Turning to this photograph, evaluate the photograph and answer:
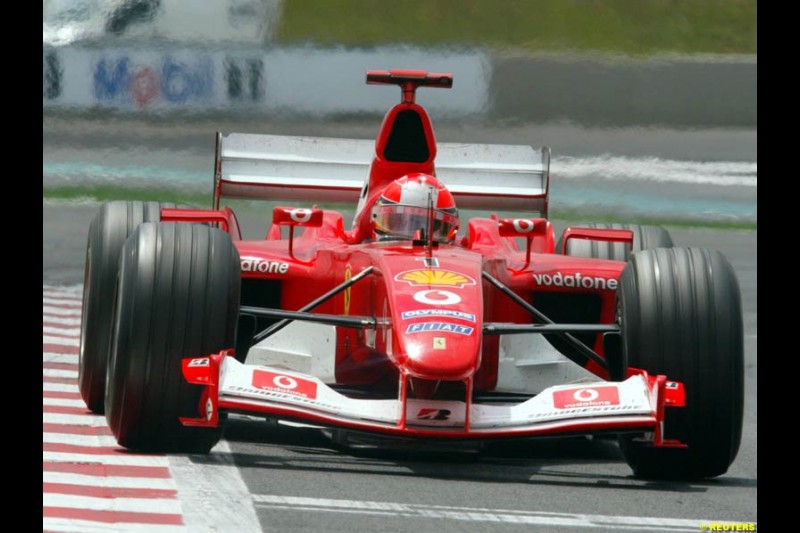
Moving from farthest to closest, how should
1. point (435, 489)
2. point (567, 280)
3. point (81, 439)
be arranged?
point (567, 280) < point (81, 439) < point (435, 489)

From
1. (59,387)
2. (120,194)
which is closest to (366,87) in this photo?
(120,194)

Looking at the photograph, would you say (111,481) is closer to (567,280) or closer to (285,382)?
(285,382)

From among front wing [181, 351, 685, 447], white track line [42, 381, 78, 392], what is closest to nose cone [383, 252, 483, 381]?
front wing [181, 351, 685, 447]

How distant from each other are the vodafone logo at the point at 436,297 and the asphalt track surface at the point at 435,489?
2.65 ft

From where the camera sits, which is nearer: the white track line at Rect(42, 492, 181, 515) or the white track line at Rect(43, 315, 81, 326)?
the white track line at Rect(42, 492, 181, 515)

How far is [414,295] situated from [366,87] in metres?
11.9

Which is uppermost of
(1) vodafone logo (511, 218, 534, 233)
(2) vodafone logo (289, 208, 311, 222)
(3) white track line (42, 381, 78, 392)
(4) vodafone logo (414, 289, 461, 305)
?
(2) vodafone logo (289, 208, 311, 222)

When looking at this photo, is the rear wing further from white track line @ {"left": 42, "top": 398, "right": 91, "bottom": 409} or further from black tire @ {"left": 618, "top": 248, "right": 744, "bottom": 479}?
black tire @ {"left": 618, "top": 248, "right": 744, "bottom": 479}

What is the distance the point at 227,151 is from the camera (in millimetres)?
12773

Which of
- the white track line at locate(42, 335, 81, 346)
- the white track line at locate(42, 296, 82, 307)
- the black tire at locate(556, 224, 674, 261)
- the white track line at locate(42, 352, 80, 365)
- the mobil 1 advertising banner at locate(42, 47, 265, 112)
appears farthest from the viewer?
the mobil 1 advertising banner at locate(42, 47, 265, 112)

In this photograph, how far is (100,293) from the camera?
1059 cm

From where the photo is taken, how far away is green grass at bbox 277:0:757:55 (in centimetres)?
2034

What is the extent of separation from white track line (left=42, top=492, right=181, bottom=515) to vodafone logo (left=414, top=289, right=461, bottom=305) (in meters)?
1.90

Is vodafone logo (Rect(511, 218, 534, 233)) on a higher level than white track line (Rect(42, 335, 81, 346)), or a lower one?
higher
